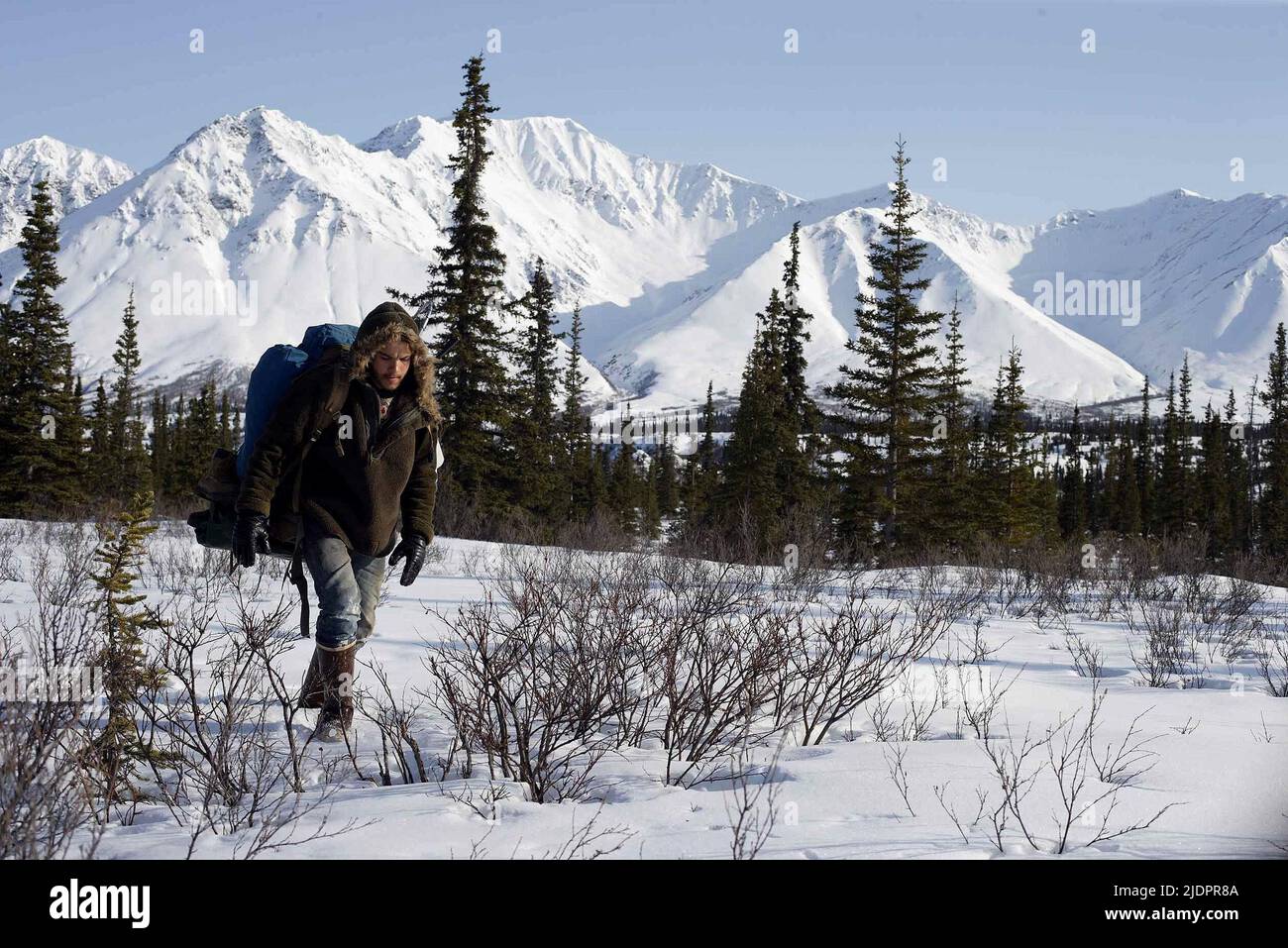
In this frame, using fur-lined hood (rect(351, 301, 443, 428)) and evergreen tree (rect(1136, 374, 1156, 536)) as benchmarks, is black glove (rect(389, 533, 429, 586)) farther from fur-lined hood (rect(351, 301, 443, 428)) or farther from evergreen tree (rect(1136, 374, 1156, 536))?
evergreen tree (rect(1136, 374, 1156, 536))

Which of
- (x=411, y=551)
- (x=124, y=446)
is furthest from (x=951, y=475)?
(x=124, y=446)

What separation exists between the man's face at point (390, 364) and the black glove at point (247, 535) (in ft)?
2.50

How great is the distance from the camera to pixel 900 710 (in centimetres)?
447

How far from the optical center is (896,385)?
24141 millimetres

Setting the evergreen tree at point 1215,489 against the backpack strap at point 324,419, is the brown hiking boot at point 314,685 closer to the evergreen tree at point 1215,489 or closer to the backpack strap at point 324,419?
the backpack strap at point 324,419

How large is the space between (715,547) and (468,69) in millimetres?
14810

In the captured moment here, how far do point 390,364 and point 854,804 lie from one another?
8.21ft

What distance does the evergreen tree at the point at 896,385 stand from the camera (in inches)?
940

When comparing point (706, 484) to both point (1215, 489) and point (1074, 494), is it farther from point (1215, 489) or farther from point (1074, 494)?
point (1074, 494)

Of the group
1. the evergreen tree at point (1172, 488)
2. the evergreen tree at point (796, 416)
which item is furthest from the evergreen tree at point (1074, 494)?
the evergreen tree at point (796, 416)

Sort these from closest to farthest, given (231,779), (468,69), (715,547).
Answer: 1. (231,779)
2. (715,547)
3. (468,69)

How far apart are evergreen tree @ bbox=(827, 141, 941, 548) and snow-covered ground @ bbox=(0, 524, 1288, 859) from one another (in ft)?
64.5
